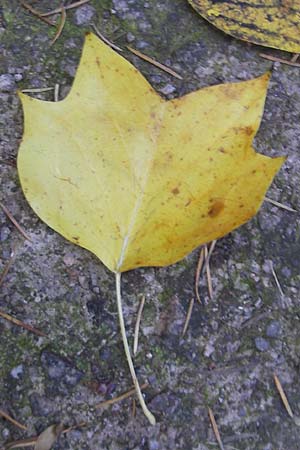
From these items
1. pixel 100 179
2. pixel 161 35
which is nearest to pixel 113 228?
pixel 100 179

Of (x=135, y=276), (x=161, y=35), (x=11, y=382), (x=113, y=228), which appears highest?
(x=161, y=35)

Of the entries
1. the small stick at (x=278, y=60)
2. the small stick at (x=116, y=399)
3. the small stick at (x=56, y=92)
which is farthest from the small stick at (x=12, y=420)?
the small stick at (x=278, y=60)

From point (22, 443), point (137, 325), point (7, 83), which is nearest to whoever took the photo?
point (22, 443)

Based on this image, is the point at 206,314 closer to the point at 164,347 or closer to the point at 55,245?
the point at 164,347

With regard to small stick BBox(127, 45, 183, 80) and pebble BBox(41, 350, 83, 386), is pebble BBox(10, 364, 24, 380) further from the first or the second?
small stick BBox(127, 45, 183, 80)

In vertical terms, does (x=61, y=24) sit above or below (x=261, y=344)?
above

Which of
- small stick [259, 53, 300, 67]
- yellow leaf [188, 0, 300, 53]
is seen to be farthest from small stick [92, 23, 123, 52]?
small stick [259, 53, 300, 67]

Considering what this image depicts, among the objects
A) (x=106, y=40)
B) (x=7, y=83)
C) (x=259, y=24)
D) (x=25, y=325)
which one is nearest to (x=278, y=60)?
(x=259, y=24)

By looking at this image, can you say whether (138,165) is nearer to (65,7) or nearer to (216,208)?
(216,208)
